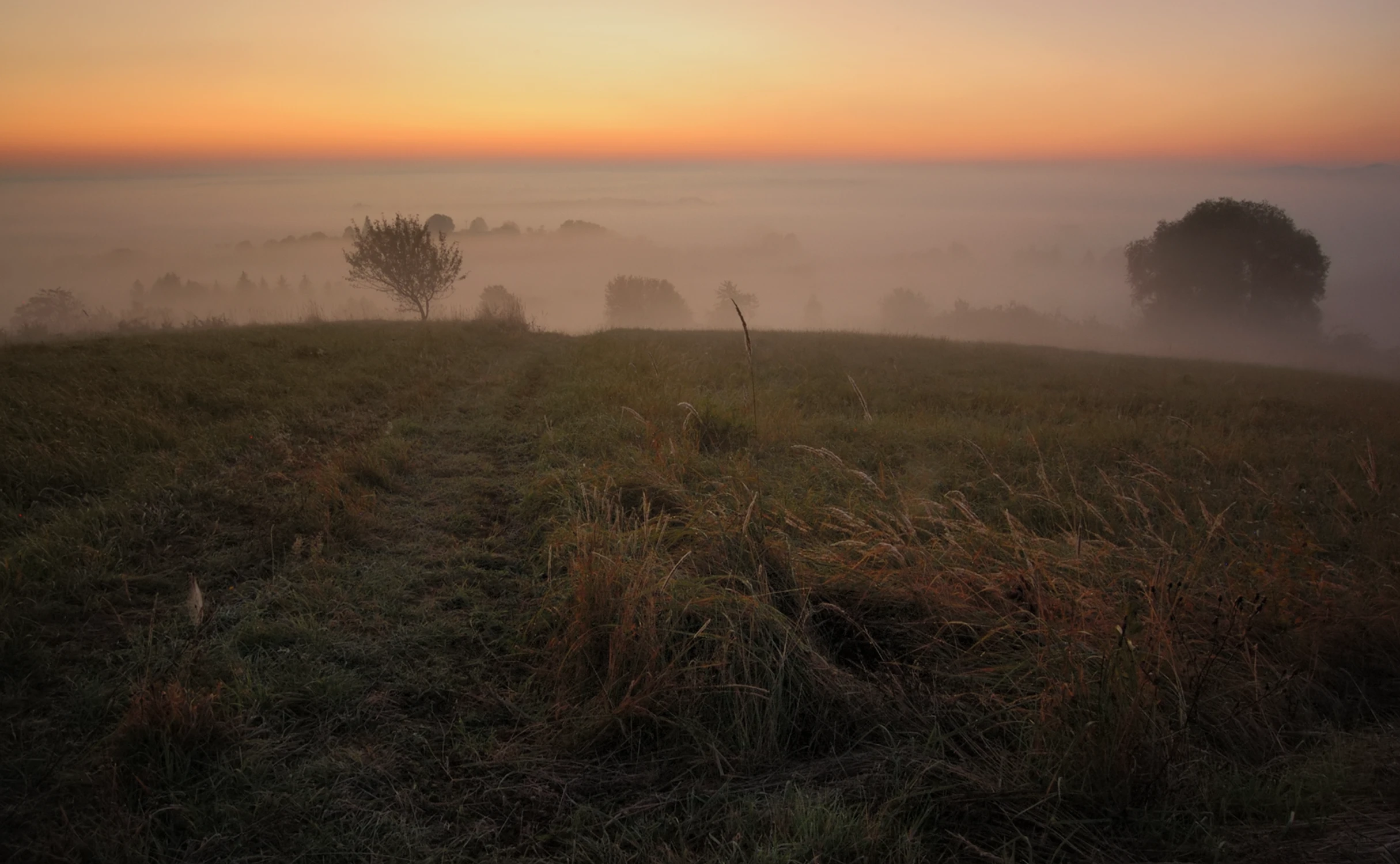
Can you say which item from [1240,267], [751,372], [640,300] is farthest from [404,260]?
[1240,267]

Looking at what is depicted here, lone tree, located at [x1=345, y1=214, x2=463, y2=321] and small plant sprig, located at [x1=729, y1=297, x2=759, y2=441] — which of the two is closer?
small plant sprig, located at [x1=729, y1=297, x2=759, y2=441]

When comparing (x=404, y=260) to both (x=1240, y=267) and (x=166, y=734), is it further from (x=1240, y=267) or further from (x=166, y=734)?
(x=1240, y=267)

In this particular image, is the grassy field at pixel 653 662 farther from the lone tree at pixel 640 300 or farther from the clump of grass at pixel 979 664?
the lone tree at pixel 640 300

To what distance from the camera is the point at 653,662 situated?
3105 mm

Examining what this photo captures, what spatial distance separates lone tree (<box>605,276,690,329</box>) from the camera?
75.2m

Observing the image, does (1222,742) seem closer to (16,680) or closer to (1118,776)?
(1118,776)

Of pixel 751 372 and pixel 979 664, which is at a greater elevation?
pixel 751 372

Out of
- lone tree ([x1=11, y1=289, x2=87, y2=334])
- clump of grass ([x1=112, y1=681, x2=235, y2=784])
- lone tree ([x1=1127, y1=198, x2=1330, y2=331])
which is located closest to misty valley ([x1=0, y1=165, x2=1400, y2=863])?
clump of grass ([x1=112, y1=681, x2=235, y2=784])

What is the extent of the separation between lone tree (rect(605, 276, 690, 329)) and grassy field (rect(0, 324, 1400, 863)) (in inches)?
2755

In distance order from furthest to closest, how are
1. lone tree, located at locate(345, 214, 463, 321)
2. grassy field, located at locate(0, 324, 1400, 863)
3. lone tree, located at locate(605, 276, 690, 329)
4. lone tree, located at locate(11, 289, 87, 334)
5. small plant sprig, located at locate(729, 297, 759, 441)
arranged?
lone tree, located at locate(605, 276, 690, 329)
lone tree, located at locate(11, 289, 87, 334)
lone tree, located at locate(345, 214, 463, 321)
small plant sprig, located at locate(729, 297, 759, 441)
grassy field, located at locate(0, 324, 1400, 863)

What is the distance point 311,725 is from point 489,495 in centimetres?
336

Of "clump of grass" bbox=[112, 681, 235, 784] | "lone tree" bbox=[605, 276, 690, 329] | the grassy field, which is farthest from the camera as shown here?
"lone tree" bbox=[605, 276, 690, 329]

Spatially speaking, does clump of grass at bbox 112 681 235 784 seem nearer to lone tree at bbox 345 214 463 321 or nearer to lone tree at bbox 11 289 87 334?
lone tree at bbox 345 214 463 321

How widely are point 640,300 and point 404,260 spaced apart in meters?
47.1
